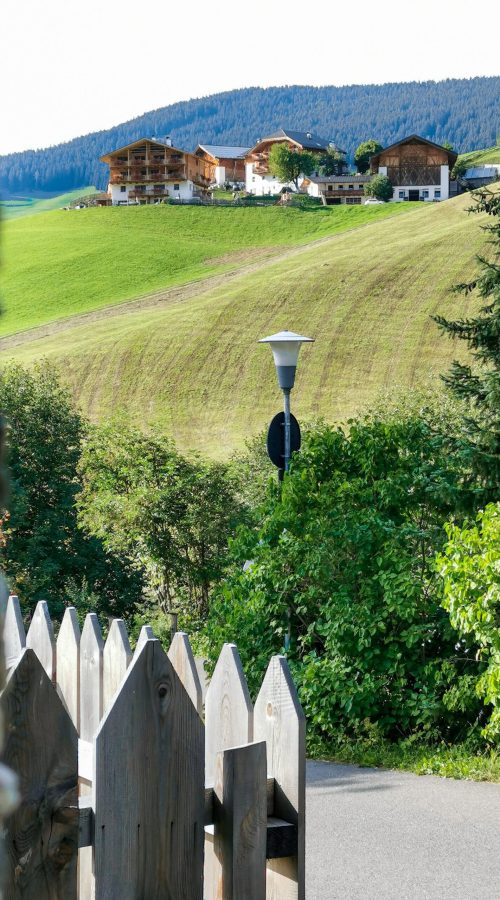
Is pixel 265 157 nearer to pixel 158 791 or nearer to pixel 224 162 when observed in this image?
pixel 224 162

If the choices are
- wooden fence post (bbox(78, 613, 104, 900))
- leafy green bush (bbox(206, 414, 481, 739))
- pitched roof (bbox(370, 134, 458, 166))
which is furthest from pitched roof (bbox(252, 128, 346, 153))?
wooden fence post (bbox(78, 613, 104, 900))

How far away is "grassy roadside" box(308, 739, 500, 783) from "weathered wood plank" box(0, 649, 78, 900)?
5.45 meters

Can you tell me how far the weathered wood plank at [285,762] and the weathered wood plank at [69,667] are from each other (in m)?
1.11

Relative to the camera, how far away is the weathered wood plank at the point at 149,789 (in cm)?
220

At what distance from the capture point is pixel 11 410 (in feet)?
67.7

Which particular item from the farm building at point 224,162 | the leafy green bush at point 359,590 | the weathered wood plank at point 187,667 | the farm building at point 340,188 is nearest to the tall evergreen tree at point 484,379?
the leafy green bush at point 359,590

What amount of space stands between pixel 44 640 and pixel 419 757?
174 inches

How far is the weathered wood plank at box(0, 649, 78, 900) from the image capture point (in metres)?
1.95

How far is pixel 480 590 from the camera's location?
23.7ft

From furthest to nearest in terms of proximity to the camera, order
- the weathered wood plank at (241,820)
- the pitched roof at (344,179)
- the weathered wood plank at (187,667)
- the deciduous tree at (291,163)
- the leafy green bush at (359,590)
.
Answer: the deciduous tree at (291,163), the pitched roof at (344,179), the leafy green bush at (359,590), the weathered wood plank at (187,667), the weathered wood plank at (241,820)

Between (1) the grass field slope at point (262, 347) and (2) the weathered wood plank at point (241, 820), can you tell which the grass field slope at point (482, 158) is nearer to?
(1) the grass field slope at point (262, 347)

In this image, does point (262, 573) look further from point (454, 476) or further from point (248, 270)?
point (248, 270)

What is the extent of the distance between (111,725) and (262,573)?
6.46 metres

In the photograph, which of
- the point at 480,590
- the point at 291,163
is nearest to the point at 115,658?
the point at 480,590
